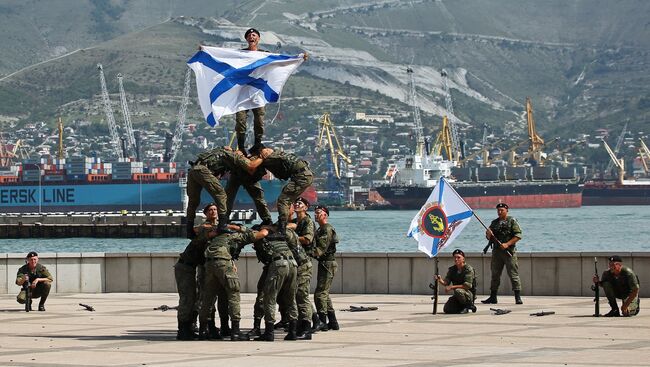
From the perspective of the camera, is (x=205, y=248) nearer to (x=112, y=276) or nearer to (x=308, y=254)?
(x=308, y=254)

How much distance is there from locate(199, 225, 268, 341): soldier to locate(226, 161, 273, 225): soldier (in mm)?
351

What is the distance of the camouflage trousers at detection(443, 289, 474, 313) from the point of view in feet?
85.0

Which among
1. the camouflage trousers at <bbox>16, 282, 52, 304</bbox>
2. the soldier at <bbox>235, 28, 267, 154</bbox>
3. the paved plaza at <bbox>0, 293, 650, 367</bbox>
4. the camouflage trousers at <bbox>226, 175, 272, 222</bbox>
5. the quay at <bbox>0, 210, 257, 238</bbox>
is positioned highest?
the soldier at <bbox>235, 28, 267, 154</bbox>

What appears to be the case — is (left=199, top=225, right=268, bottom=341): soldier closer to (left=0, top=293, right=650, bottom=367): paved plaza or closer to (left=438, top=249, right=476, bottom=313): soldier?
(left=0, top=293, right=650, bottom=367): paved plaza

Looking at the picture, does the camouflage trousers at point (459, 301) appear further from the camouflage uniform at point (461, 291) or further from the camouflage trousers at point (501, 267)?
the camouflage trousers at point (501, 267)

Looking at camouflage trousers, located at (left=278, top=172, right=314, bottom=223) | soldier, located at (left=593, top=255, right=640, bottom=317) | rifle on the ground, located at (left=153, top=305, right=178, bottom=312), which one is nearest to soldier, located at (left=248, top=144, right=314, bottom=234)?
camouflage trousers, located at (left=278, top=172, right=314, bottom=223)

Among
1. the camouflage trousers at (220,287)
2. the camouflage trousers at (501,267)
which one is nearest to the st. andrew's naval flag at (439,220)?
the camouflage trousers at (501,267)

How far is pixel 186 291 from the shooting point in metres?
22.0

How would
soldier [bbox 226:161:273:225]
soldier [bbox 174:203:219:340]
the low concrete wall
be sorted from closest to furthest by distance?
soldier [bbox 174:203:219:340] < soldier [bbox 226:161:273:225] < the low concrete wall

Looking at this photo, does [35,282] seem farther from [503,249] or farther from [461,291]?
[503,249]

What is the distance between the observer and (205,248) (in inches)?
867

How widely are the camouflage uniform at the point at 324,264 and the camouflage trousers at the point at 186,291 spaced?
6.45 feet

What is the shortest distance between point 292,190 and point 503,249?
7.36 m

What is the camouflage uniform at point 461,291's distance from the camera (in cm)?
2594
